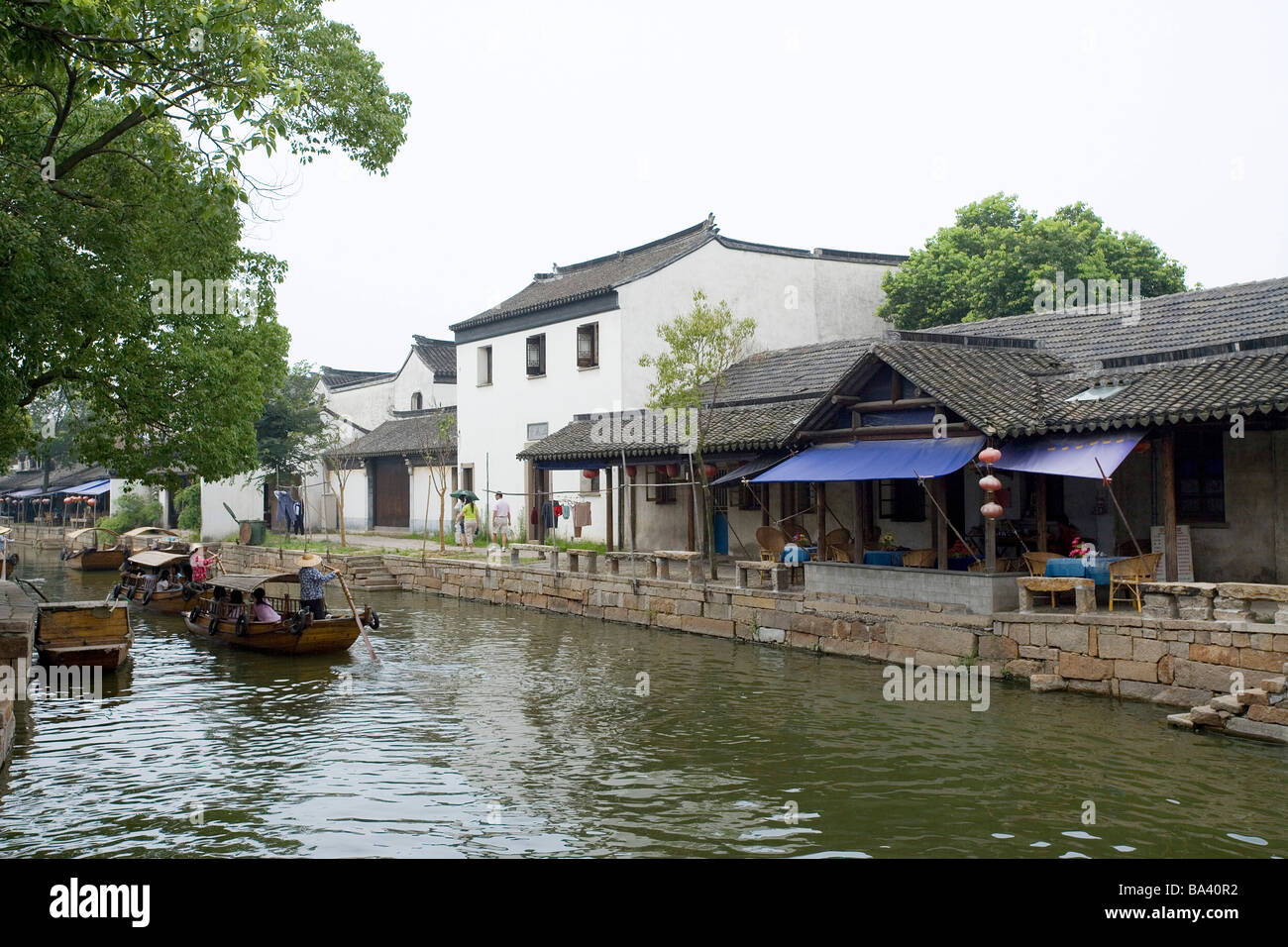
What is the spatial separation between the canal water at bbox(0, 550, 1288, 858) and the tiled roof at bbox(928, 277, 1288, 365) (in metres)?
6.05

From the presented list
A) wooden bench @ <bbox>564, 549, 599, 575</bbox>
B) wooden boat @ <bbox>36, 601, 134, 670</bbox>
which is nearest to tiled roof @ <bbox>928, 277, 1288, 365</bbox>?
wooden bench @ <bbox>564, 549, 599, 575</bbox>

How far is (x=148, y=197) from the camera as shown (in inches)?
512

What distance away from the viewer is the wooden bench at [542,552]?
21.5 meters

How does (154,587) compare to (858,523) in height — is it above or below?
below

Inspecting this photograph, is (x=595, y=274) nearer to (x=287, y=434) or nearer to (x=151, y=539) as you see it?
(x=287, y=434)

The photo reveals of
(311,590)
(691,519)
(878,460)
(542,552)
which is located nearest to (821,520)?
(878,460)

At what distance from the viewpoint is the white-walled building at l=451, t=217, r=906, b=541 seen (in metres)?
25.6

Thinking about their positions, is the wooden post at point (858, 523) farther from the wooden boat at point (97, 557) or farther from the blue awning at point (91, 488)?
the blue awning at point (91, 488)

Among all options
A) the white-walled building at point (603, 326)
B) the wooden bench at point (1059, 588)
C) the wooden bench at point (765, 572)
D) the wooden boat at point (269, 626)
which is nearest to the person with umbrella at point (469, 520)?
the white-walled building at point (603, 326)

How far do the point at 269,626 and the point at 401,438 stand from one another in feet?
59.8

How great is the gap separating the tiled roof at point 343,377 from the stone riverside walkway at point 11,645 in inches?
981

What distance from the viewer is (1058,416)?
13570 millimetres

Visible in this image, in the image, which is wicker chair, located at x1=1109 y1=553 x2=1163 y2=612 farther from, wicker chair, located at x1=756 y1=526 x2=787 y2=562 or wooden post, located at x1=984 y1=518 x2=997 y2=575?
wicker chair, located at x1=756 y1=526 x2=787 y2=562
